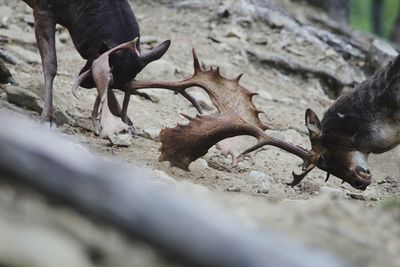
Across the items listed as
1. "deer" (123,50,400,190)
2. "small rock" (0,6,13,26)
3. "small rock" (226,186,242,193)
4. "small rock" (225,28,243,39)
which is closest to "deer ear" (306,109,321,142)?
"deer" (123,50,400,190)

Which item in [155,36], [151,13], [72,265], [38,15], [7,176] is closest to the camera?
[72,265]

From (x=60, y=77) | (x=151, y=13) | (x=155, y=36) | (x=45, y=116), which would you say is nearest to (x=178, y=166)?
(x=45, y=116)

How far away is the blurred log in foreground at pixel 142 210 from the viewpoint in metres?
2.63

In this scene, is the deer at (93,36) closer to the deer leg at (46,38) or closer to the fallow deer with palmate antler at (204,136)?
the deer leg at (46,38)

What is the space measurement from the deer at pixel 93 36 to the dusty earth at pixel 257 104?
0.47 m

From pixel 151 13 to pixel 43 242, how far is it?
10.3 meters

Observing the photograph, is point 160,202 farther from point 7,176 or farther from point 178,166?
point 178,166

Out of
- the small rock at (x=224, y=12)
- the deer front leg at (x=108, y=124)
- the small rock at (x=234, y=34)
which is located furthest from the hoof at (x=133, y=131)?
the small rock at (x=224, y=12)

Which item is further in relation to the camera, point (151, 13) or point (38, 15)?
point (151, 13)

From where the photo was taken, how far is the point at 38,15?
23.7 ft

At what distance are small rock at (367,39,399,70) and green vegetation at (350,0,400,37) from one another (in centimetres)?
2583

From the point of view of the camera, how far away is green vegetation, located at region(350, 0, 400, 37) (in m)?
40.0

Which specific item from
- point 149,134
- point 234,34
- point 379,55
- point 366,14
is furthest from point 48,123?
Answer: point 366,14

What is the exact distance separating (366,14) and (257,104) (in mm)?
39459
